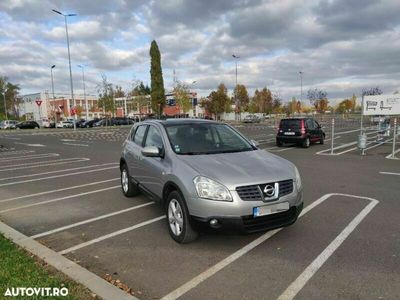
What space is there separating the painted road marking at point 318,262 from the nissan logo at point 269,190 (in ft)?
3.00

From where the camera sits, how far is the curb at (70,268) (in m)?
3.56

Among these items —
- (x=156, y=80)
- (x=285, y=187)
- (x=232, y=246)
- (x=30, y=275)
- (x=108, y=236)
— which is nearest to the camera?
(x=30, y=275)

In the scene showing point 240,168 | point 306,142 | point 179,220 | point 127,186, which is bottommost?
point 306,142

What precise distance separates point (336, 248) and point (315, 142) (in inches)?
673

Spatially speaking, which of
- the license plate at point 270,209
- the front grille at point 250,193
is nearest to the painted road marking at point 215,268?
the license plate at point 270,209

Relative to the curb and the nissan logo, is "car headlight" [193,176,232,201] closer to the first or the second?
the nissan logo

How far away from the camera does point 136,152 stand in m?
6.93

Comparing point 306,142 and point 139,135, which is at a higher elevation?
point 139,135

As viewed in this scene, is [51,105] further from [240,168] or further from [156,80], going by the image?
[240,168]

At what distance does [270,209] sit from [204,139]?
1785mm

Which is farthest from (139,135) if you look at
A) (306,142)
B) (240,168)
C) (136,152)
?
(306,142)

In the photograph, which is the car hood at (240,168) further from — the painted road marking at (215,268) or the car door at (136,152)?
the car door at (136,152)

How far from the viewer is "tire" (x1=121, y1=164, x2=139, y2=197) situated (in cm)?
748

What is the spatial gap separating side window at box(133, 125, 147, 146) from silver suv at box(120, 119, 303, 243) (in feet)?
2.75
